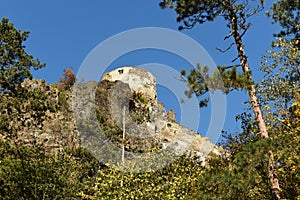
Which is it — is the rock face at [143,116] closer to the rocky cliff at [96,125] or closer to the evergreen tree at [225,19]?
the rocky cliff at [96,125]

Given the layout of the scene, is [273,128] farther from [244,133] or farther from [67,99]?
[67,99]

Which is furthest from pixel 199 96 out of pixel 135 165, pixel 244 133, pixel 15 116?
pixel 15 116

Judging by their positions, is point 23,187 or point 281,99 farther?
point 23,187

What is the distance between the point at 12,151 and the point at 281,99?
15915 millimetres

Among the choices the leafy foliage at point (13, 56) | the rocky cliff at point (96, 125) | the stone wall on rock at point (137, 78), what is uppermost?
the stone wall on rock at point (137, 78)

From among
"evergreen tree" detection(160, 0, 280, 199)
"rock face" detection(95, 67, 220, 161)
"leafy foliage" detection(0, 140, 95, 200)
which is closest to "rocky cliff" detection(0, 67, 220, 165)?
"rock face" detection(95, 67, 220, 161)

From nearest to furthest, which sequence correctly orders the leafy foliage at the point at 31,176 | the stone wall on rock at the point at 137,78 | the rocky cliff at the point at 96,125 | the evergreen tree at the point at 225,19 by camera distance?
the evergreen tree at the point at 225,19 < the leafy foliage at the point at 31,176 < the rocky cliff at the point at 96,125 < the stone wall on rock at the point at 137,78

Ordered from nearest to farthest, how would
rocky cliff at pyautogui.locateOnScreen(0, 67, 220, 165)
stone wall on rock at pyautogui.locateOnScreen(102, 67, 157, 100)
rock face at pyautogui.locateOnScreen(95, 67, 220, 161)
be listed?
rocky cliff at pyautogui.locateOnScreen(0, 67, 220, 165) < rock face at pyautogui.locateOnScreen(95, 67, 220, 161) < stone wall on rock at pyautogui.locateOnScreen(102, 67, 157, 100)

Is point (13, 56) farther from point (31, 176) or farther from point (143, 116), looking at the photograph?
point (143, 116)

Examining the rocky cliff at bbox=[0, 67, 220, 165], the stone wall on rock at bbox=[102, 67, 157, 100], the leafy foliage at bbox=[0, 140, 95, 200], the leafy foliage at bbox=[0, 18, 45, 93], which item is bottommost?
the leafy foliage at bbox=[0, 140, 95, 200]

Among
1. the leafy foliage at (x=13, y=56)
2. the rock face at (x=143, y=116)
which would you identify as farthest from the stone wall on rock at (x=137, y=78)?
the leafy foliage at (x=13, y=56)

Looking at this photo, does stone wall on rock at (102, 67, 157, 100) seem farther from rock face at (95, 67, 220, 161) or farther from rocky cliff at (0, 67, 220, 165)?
rocky cliff at (0, 67, 220, 165)

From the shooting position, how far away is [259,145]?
33.9 ft

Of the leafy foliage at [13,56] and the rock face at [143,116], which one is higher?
the rock face at [143,116]
